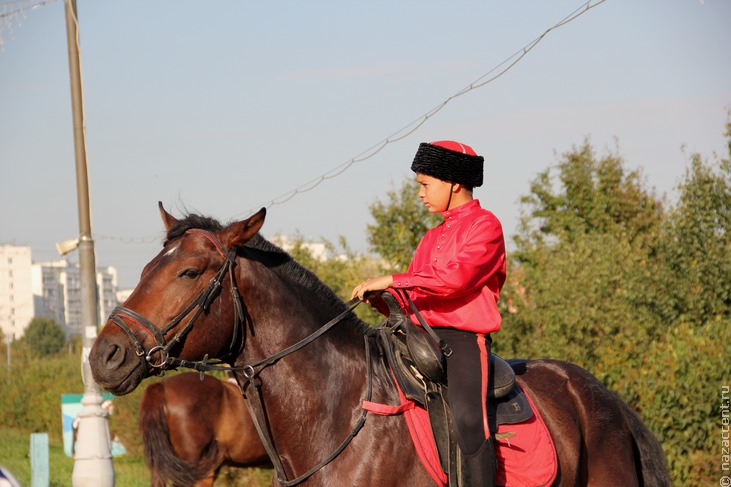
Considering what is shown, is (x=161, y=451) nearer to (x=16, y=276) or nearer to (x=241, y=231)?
(x=241, y=231)

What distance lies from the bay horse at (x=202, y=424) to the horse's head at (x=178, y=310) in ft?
21.6

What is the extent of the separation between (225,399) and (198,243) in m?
7.22

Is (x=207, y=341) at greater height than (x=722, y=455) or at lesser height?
greater

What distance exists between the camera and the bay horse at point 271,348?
4180 mm

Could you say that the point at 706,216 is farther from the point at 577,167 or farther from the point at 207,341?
the point at 577,167

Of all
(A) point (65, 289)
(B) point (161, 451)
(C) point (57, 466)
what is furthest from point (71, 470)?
(A) point (65, 289)

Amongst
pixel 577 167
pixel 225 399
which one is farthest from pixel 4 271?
pixel 225 399

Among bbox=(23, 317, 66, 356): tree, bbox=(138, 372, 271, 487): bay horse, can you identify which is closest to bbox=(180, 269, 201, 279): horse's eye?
bbox=(138, 372, 271, 487): bay horse

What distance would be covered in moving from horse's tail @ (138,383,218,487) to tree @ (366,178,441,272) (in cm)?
1673

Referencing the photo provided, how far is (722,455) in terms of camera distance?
852cm

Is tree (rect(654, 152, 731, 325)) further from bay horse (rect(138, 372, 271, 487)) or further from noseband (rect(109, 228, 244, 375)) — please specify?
noseband (rect(109, 228, 244, 375))

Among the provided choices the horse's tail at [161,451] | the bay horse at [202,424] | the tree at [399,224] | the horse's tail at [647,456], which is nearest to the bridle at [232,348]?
the horse's tail at [647,456]

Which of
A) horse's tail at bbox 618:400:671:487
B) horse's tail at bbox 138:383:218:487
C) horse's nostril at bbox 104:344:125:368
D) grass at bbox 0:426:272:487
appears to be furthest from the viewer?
grass at bbox 0:426:272:487

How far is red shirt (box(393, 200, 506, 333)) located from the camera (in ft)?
14.2
